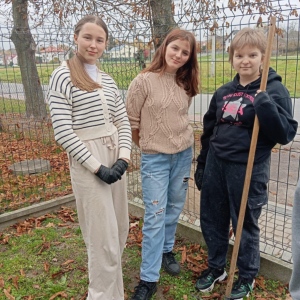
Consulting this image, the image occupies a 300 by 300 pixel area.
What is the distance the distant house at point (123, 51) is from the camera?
411cm

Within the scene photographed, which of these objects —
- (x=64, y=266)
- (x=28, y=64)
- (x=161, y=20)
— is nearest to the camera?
(x=64, y=266)

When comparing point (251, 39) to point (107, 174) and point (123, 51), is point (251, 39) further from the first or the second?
point (123, 51)

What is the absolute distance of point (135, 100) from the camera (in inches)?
109

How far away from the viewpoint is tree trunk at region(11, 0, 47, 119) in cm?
532

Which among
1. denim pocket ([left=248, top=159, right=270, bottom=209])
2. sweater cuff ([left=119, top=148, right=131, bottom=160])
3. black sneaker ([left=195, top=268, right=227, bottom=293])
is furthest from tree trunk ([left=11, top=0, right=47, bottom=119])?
black sneaker ([left=195, top=268, right=227, bottom=293])

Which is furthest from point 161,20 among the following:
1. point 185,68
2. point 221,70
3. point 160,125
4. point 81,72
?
point 81,72

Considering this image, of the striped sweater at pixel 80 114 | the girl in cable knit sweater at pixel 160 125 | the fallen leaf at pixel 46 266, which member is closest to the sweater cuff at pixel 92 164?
the striped sweater at pixel 80 114

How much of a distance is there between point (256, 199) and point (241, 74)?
0.97m

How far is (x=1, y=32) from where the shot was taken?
418 centimetres

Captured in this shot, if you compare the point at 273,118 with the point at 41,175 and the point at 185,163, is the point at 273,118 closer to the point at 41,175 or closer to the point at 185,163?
the point at 185,163

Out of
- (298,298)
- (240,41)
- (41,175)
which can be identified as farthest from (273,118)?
(41,175)

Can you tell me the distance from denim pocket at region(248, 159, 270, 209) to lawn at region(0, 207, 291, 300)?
36.4 inches

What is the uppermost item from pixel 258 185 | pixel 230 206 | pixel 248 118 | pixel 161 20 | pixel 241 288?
pixel 161 20

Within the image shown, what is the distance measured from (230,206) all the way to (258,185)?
32 cm
